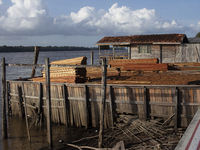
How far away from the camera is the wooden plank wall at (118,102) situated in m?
9.16

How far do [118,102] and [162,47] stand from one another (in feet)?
56.4

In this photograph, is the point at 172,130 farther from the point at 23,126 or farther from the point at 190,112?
the point at 23,126

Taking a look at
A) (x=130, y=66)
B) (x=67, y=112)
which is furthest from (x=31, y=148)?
(x=130, y=66)

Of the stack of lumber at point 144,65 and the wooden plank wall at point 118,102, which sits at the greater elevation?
the stack of lumber at point 144,65

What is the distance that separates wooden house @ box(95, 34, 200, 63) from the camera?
24.0 m

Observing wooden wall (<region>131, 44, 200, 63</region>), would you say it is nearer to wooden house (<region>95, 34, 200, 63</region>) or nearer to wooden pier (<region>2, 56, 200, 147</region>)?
wooden house (<region>95, 34, 200, 63</region>)

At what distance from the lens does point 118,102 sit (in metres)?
10.3

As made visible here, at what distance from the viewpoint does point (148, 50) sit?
26109 millimetres

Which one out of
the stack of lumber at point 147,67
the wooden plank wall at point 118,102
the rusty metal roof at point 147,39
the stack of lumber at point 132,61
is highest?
the rusty metal roof at point 147,39

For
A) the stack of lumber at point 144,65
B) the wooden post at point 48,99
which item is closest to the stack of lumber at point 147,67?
the stack of lumber at point 144,65

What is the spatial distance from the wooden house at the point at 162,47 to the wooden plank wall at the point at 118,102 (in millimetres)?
16335

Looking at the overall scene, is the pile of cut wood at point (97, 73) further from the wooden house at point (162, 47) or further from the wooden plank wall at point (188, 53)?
the wooden plank wall at point (188, 53)

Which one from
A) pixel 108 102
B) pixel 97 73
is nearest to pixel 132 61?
pixel 97 73

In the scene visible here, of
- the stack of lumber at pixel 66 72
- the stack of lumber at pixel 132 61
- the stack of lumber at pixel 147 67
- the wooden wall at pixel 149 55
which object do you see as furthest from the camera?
the wooden wall at pixel 149 55
